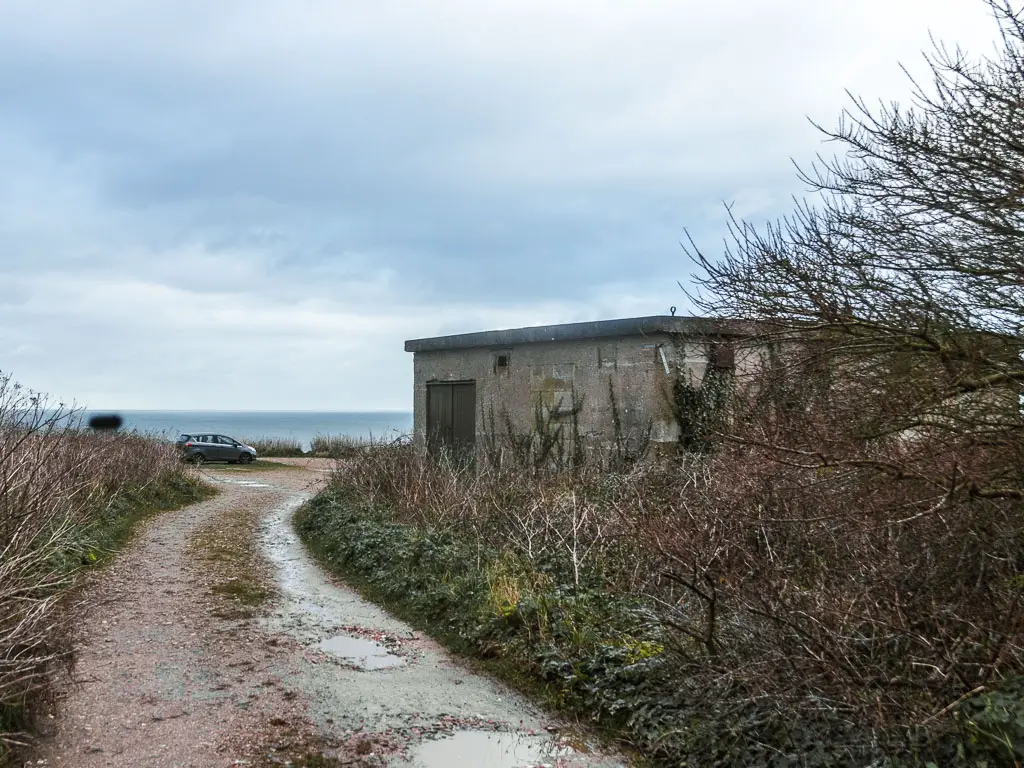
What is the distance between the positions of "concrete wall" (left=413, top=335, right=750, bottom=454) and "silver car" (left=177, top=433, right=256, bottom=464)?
64.7 feet

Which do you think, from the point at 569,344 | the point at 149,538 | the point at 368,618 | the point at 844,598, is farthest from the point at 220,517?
the point at 844,598

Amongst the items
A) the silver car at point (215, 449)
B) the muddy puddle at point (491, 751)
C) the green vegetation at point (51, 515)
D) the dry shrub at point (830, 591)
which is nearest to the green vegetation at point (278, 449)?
the silver car at point (215, 449)

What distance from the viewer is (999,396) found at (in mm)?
6199

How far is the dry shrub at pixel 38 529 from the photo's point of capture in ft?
16.0

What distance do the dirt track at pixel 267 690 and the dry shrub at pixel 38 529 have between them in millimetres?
411

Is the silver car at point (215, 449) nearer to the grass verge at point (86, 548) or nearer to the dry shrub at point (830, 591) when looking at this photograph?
the grass verge at point (86, 548)

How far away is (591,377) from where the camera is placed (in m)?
13.9

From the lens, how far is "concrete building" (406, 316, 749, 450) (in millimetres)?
12992

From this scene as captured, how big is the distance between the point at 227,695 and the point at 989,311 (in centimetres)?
600

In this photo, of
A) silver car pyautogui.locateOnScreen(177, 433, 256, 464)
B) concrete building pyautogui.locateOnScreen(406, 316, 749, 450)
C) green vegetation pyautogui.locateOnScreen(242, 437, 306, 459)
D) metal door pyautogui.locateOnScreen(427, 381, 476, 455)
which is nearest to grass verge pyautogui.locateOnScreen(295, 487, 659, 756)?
concrete building pyautogui.locateOnScreen(406, 316, 749, 450)

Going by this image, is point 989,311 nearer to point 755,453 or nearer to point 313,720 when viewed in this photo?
point 755,453

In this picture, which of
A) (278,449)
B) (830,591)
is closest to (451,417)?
(830,591)

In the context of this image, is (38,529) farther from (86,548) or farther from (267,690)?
(86,548)

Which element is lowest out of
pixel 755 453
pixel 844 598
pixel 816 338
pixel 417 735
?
pixel 417 735
